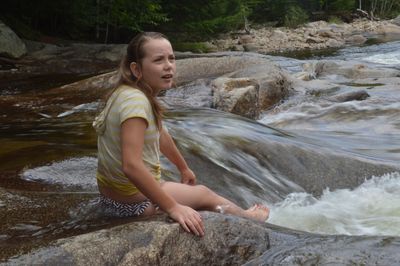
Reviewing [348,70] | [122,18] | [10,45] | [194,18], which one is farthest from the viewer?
[194,18]

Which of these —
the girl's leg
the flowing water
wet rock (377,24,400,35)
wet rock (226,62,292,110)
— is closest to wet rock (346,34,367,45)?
wet rock (377,24,400,35)

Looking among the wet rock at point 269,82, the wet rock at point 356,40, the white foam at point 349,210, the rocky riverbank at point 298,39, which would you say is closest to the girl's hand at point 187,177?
the white foam at point 349,210

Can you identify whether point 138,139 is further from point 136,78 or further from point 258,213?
point 258,213

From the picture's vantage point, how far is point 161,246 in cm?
292

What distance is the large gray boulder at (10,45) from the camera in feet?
57.2

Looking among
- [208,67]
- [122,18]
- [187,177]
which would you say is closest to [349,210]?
[187,177]

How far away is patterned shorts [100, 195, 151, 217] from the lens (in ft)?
11.3

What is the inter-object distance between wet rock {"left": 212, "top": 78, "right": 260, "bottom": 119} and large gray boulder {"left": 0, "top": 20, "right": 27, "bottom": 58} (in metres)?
9.28

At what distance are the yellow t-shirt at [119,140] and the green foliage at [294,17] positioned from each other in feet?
135

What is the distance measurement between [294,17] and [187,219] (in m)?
43.8

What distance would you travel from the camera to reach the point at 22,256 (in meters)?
2.73

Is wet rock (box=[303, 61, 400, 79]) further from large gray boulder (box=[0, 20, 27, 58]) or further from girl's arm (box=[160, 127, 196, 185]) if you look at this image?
girl's arm (box=[160, 127, 196, 185])

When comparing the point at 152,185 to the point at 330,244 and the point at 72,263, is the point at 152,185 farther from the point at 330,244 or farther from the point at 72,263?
the point at 330,244

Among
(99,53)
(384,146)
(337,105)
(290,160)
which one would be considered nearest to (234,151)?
(290,160)
